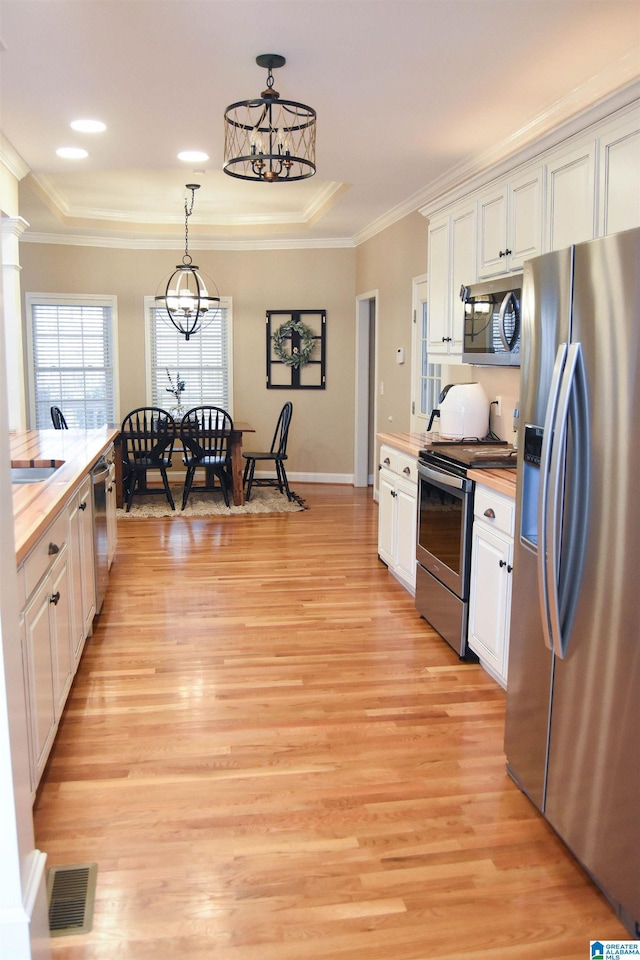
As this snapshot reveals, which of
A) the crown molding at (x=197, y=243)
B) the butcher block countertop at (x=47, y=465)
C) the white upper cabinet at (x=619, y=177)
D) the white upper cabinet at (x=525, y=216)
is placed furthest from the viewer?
the crown molding at (x=197, y=243)

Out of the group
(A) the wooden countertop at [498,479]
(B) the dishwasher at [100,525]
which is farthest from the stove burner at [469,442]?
(B) the dishwasher at [100,525]

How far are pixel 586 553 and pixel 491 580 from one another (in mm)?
1305

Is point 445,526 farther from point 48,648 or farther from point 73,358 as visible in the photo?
point 73,358

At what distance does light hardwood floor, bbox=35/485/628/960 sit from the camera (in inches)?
75.4

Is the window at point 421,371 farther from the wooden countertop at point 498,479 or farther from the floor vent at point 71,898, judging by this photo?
the floor vent at point 71,898

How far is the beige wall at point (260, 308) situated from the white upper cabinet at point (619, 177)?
5493 mm

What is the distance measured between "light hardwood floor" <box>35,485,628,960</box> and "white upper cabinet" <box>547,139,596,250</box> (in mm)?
1967

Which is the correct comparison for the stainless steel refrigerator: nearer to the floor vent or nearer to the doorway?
the floor vent

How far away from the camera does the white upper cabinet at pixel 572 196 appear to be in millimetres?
3107

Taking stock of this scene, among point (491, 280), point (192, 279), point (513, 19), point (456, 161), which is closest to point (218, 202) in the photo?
point (192, 279)

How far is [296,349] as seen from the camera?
8547 mm

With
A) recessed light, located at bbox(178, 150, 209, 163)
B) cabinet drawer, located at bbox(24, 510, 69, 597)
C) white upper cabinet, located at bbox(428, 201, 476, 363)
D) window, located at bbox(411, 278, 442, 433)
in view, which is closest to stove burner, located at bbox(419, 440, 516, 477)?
white upper cabinet, located at bbox(428, 201, 476, 363)

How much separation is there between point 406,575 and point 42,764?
2.60m

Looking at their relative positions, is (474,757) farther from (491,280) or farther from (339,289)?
(339,289)
